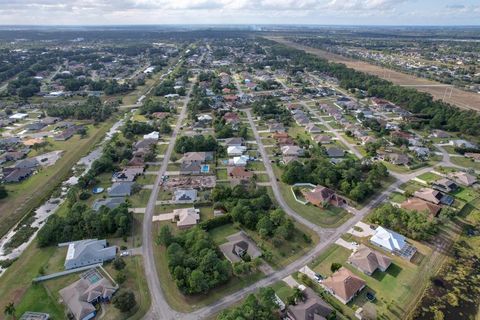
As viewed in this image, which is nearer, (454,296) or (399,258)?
(454,296)

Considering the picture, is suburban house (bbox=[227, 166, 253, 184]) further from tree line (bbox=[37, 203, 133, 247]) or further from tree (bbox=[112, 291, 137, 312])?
tree (bbox=[112, 291, 137, 312])

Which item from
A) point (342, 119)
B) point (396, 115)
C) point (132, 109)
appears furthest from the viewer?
point (132, 109)

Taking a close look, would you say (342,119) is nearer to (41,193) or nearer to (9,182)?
(41,193)

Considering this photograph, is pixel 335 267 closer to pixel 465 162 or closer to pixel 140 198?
pixel 140 198

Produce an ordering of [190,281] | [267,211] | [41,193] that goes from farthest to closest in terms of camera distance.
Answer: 1. [41,193]
2. [267,211]
3. [190,281]

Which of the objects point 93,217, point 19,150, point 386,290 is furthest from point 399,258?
point 19,150

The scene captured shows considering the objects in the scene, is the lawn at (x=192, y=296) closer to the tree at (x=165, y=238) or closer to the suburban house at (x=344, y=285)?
the tree at (x=165, y=238)

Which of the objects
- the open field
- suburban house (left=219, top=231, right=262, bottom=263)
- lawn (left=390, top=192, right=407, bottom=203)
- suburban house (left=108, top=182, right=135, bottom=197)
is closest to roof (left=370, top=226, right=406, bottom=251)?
lawn (left=390, top=192, right=407, bottom=203)
